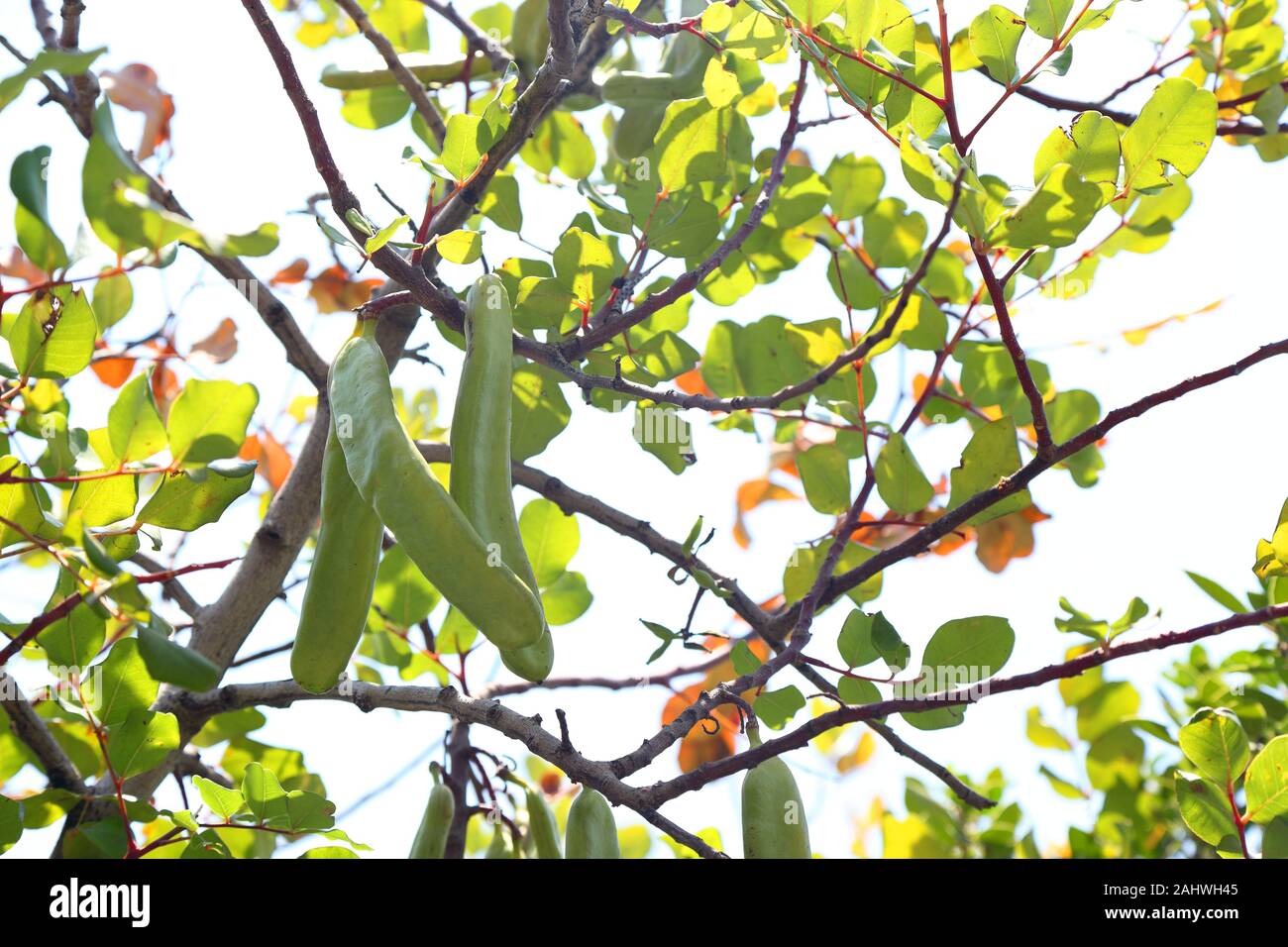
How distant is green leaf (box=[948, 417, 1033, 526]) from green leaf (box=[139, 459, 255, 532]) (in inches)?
29.9

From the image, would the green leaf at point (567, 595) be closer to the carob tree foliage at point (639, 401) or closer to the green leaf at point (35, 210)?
the carob tree foliage at point (639, 401)

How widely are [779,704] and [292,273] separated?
1.21 meters

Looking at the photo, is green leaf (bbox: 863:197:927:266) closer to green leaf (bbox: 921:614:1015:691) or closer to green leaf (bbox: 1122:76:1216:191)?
green leaf (bbox: 1122:76:1216:191)

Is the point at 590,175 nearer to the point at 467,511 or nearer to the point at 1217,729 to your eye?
the point at 467,511

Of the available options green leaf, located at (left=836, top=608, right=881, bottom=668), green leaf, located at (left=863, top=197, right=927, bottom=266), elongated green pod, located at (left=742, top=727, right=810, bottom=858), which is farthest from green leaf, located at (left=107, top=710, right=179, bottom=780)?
green leaf, located at (left=863, top=197, right=927, bottom=266)

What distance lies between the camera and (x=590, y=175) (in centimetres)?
156

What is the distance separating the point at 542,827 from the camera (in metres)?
1.32

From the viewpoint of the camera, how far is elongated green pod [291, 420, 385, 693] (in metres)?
0.91

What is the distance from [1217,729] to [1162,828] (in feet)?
3.01

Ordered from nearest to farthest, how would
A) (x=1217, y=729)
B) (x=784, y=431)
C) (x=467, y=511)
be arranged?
(x=467, y=511) < (x=1217, y=729) < (x=784, y=431)

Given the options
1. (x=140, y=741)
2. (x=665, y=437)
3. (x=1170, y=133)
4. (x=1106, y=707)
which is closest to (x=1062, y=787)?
(x=1106, y=707)

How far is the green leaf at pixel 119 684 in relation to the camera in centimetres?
Result: 100
